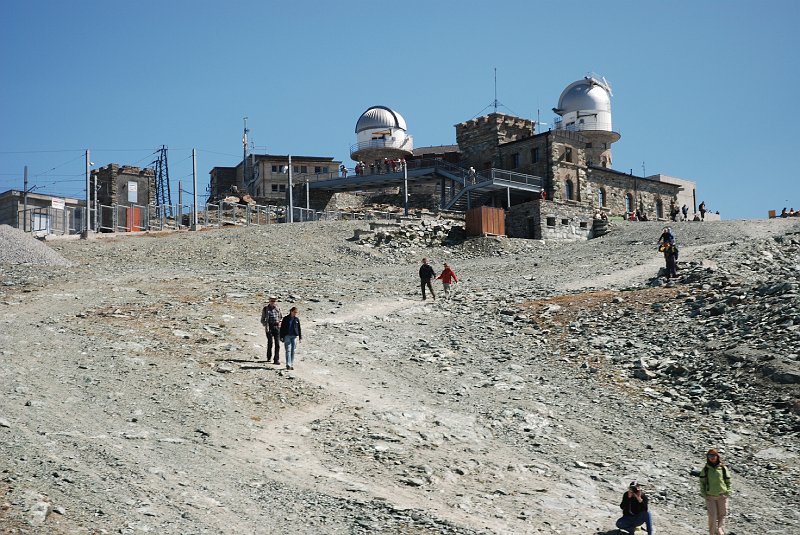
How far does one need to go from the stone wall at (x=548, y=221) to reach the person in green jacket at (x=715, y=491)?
37.6m

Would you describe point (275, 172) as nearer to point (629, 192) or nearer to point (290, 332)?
point (629, 192)

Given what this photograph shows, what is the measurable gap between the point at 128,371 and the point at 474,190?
41.3 metres

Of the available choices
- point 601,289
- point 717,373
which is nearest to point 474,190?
point 601,289

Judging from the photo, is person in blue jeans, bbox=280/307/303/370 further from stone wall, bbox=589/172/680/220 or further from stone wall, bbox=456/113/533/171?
stone wall, bbox=589/172/680/220

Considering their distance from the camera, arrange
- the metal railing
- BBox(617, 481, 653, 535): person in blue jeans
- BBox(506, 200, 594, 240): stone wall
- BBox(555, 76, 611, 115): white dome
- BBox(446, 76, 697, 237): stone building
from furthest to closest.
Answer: BBox(555, 76, 611, 115): white dome < the metal railing < BBox(446, 76, 697, 237): stone building < BBox(506, 200, 594, 240): stone wall < BBox(617, 481, 653, 535): person in blue jeans

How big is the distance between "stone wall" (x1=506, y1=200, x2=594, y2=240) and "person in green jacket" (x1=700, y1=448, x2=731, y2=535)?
3762 centimetres

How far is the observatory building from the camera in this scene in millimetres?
80562

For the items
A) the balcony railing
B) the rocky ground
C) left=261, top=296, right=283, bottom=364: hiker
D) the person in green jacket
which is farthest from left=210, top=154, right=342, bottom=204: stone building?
the person in green jacket

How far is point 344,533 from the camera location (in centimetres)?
1327

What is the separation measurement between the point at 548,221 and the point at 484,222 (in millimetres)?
4959

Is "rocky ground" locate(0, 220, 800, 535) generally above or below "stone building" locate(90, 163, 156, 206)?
below

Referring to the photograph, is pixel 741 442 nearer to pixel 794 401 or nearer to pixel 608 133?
pixel 794 401

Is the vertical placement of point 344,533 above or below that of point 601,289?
below

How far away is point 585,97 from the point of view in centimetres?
7594
